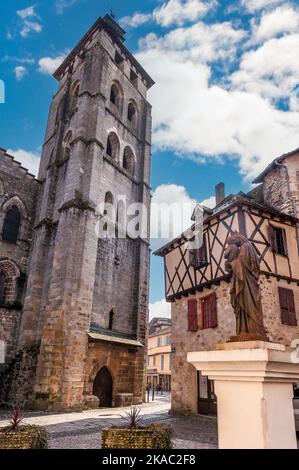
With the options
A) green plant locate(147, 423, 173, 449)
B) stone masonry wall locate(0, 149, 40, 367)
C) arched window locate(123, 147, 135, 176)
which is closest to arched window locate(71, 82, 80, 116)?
arched window locate(123, 147, 135, 176)

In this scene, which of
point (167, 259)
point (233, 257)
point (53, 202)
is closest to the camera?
point (233, 257)

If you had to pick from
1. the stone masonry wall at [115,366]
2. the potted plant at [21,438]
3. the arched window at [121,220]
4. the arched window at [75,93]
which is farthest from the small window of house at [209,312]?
the arched window at [75,93]

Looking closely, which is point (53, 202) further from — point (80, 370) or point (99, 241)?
point (80, 370)

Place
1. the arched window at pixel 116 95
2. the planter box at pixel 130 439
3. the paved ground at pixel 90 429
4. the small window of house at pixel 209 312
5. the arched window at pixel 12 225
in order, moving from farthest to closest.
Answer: the arched window at pixel 116 95 < the arched window at pixel 12 225 < the small window of house at pixel 209 312 < the paved ground at pixel 90 429 < the planter box at pixel 130 439

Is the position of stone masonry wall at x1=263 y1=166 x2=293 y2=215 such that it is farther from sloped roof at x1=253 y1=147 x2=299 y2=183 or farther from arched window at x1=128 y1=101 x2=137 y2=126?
arched window at x1=128 y1=101 x2=137 y2=126

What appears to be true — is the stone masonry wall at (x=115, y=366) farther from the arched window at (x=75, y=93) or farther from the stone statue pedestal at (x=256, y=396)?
the arched window at (x=75, y=93)

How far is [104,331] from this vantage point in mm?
14500

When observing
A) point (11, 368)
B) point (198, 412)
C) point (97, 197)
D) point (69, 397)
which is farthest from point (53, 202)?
point (198, 412)

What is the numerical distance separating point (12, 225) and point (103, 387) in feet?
32.4

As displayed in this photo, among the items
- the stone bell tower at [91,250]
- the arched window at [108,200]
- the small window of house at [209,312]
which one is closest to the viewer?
the small window of house at [209,312]

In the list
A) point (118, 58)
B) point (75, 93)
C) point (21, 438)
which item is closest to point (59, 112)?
point (75, 93)

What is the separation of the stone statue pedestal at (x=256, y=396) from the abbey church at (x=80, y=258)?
Answer: 1135 cm

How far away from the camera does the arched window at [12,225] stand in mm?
16781

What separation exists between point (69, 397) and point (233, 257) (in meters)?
11.4
